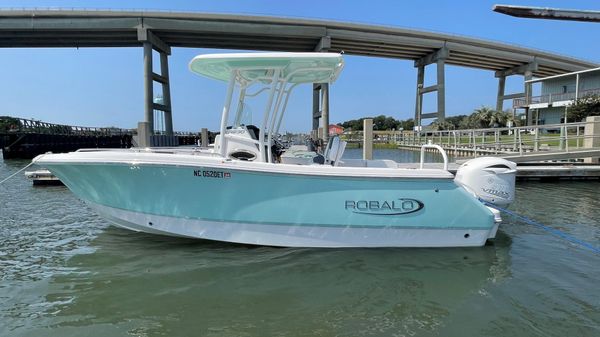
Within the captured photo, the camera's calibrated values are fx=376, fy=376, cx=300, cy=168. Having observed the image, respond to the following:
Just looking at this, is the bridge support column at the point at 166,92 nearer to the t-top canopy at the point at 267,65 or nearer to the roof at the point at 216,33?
the roof at the point at 216,33

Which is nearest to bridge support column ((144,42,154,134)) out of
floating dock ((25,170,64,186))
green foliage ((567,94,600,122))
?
floating dock ((25,170,64,186))

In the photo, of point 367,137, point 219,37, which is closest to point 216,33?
point 219,37

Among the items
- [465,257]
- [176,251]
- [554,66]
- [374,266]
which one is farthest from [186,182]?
[554,66]

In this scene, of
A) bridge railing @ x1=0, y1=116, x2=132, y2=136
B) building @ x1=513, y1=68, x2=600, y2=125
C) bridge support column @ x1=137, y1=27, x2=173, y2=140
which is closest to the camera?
bridge railing @ x1=0, y1=116, x2=132, y2=136

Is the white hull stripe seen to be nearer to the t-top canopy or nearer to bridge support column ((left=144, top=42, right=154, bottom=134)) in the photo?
the t-top canopy

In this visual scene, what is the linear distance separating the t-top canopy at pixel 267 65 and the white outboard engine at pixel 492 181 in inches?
97.4

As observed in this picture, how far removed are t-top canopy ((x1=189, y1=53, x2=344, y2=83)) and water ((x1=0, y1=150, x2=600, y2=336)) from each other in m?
2.42

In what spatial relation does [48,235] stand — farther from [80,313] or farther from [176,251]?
[80,313]

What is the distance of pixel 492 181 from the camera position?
211 inches

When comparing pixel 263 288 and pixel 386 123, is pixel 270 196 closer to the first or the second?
pixel 263 288

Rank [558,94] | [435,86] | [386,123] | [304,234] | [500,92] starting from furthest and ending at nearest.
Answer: [386,123], [500,92], [435,86], [558,94], [304,234]

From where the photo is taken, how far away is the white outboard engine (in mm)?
5371

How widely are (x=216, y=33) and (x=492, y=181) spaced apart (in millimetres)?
34929

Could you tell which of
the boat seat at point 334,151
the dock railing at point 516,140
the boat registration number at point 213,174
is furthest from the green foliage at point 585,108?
the boat registration number at point 213,174
